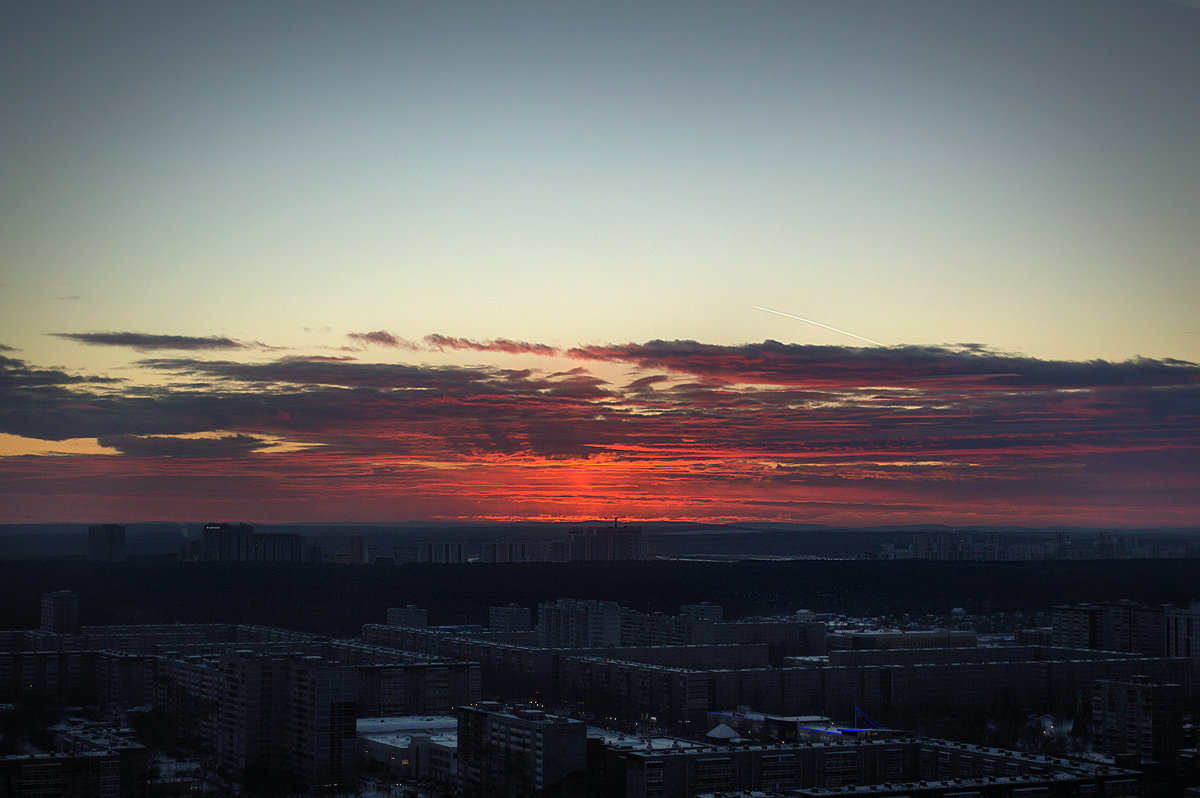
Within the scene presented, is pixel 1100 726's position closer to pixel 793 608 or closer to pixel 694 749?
pixel 694 749

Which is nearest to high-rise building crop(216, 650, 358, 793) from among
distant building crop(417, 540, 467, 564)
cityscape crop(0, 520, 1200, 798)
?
cityscape crop(0, 520, 1200, 798)

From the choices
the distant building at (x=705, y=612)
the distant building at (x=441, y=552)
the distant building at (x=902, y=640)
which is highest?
the distant building at (x=441, y=552)

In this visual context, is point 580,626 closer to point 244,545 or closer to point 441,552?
point 244,545

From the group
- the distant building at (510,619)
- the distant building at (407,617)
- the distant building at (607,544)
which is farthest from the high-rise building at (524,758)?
the distant building at (607,544)

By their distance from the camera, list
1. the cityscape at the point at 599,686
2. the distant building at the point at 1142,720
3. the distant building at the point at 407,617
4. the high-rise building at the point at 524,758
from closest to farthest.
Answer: the high-rise building at the point at 524,758, the cityscape at the point at 599,686, the distant building at the point at 1142,720, the distant building at the point at 407,617

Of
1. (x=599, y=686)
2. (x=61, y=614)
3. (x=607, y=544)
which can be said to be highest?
(x=607, y=544)

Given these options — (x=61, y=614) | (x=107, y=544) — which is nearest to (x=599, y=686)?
(x=61, y=614)

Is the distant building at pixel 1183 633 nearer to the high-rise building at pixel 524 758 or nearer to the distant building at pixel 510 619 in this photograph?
the distant building at pixel 510 619
